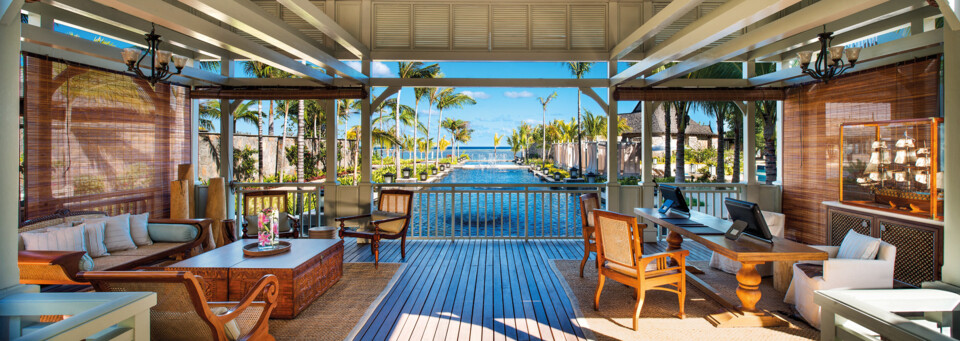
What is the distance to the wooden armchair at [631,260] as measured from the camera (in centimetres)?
316

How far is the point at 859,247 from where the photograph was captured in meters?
3.24

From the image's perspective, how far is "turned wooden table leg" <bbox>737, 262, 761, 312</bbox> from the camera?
3238 mm

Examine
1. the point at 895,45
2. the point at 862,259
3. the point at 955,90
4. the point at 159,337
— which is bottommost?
the point at 159,337

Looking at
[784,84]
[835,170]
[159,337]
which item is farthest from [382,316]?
[784,84]

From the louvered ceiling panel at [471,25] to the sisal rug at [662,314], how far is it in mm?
3481

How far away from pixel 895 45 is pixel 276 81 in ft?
22.8

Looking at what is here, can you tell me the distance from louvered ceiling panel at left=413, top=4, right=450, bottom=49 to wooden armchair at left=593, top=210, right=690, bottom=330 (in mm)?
3743

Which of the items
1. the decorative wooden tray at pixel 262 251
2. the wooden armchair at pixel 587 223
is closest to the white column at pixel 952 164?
the wooden armchair at pixel 587 223

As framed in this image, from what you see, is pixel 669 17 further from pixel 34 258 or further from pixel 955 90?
pixel 34 258

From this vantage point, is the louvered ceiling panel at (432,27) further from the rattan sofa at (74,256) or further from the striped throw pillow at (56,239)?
the striped throw pillow at (56,239)

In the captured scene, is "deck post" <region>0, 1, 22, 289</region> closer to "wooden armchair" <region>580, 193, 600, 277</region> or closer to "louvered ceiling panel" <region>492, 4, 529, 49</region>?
"wooden armchair" <region>580, 193, 600, 277</region>

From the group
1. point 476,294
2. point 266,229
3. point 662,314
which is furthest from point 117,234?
point 662,314

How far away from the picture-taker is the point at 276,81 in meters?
5.85

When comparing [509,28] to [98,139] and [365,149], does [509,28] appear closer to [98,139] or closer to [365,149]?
[365,149]
